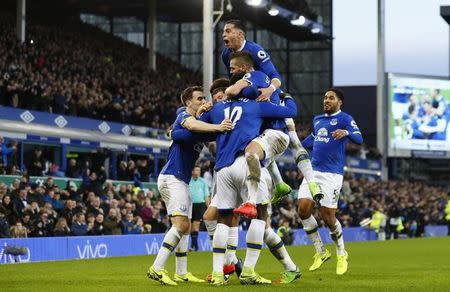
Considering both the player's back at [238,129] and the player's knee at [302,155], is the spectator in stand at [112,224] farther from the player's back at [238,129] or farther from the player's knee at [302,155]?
the player's back at [238,129]

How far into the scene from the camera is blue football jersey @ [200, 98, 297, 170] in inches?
447

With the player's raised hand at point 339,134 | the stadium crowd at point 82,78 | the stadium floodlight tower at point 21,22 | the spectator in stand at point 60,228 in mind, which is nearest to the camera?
the player's raised hand at point 339,134

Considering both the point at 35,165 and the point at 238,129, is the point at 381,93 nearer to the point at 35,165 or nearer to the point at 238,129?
the point at 35,165

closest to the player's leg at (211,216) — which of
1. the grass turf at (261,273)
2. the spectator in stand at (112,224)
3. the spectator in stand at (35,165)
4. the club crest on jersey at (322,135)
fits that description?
the grass turf at (261,273)

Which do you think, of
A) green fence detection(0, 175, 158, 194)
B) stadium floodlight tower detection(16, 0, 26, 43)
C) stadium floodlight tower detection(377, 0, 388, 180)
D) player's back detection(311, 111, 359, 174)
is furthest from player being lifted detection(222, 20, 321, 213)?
stadium floodlight tower detection(377, 0, 388, 180)

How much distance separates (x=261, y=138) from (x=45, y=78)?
21.7 m

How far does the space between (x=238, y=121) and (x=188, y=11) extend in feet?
143

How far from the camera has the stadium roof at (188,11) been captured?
167 feet

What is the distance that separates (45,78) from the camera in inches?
1270

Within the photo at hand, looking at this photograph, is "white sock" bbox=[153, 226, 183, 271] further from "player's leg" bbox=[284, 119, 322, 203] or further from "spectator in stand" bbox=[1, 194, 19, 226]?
"spectator in stand" bbox=[1, 194, 19, 226]

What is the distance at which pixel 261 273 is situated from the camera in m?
14.5

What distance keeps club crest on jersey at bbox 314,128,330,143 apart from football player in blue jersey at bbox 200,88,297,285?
4.00m

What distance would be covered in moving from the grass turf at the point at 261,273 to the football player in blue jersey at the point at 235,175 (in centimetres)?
35

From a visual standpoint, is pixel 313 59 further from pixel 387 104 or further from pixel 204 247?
pixel 204 247
